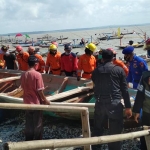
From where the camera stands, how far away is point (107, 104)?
430 cm

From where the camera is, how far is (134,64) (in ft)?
20.2

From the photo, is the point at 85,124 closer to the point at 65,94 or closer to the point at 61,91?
the point at 65,94

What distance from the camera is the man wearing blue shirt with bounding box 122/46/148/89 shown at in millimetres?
5668

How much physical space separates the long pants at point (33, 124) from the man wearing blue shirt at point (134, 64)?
227cm

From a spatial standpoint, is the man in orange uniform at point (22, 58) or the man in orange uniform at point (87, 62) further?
the man in orange uniform at point (22, 58)

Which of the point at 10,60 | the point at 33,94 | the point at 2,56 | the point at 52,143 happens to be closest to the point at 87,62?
the point at 33,94

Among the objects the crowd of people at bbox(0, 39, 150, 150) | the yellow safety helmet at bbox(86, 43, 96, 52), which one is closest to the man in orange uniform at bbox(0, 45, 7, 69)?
the yellow safety helmet at bbox(86, 43, 96, 52)

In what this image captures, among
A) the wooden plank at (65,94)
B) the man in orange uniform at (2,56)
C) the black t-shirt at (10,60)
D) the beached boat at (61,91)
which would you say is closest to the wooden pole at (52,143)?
the beached boat at (61,91)

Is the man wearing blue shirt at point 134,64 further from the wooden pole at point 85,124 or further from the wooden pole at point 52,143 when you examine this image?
the wooden pole at point 52,143

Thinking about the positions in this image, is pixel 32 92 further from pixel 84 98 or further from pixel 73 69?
pixel 73 69

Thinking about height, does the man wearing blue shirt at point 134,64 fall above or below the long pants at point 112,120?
above

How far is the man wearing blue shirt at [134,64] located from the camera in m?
5.67

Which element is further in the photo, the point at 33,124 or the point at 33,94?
the point at 33,124

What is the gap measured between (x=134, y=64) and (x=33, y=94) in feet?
8.41
